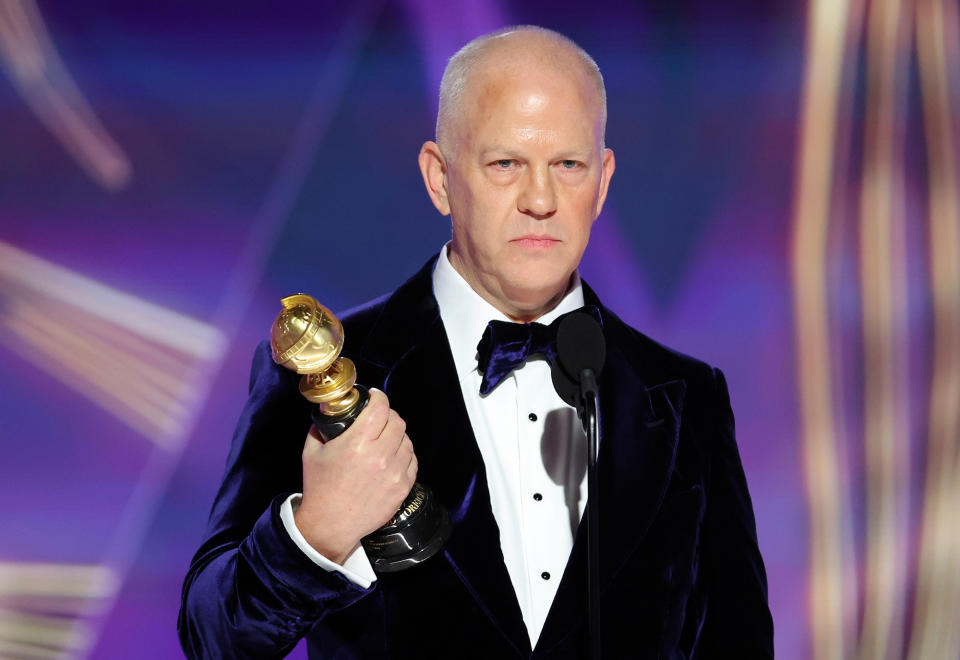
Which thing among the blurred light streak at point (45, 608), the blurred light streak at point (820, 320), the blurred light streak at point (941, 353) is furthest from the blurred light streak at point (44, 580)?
the blurred light streak at point (941, 353)

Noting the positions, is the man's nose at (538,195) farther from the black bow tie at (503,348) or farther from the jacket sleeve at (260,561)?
the jacket sleeve at (260,561)

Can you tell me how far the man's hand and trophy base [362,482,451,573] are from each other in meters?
0.06

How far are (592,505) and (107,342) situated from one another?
1770mm

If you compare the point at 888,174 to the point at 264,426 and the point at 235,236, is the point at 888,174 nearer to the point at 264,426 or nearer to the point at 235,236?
the point at 235,236

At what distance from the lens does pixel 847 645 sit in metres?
2.99

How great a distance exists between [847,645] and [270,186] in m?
2.02

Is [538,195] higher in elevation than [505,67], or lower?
lower

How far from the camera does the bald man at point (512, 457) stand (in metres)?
1.73

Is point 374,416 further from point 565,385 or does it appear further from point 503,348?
point 503,348

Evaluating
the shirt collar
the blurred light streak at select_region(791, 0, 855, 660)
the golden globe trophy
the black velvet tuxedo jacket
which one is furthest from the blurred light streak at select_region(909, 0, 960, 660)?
the golden globe trophy

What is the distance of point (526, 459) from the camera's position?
1870 millimetres

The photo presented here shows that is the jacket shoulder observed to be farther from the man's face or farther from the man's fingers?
the man's fingers

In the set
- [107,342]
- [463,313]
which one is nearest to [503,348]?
[463,313]

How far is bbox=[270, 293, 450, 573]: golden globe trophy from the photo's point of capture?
1412 millimetres
